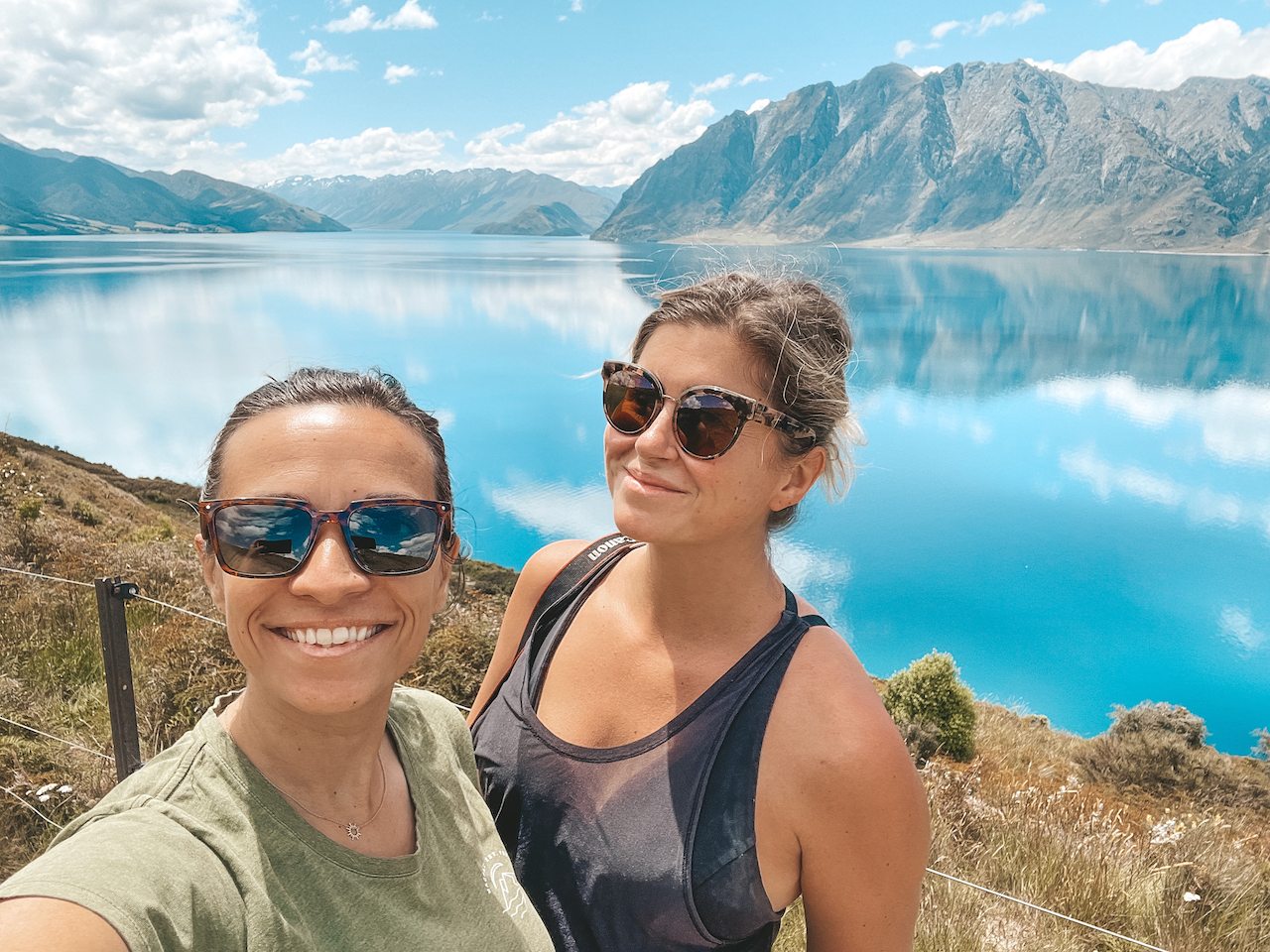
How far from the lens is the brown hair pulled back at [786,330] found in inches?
64.7

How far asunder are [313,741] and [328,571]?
271 mm

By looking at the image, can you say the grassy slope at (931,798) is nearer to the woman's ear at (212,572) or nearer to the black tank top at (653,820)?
the black tank top at (653,820)

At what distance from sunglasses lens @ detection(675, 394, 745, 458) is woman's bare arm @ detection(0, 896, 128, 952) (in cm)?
121

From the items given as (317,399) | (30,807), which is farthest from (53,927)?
(30,807)

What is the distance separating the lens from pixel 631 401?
1776mm

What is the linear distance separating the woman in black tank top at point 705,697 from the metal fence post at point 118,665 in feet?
5.63

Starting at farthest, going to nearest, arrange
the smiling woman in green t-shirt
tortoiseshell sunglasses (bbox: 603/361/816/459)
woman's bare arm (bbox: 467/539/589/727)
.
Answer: woman's bare arm (bbox: 467/539/589/727)
tortoiseshell sunglasses (bbox: 603/361/816/459)
the smiling woman in green t-shirt

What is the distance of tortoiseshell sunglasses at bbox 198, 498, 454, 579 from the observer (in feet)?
3.82

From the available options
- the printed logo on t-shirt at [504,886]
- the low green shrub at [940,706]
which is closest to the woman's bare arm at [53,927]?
the printed logo on t-shirt at [504,886]

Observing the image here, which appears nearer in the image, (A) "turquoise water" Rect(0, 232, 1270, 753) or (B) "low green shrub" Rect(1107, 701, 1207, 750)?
(B) "low green shrub" Rect(1107, 701, 1207, 750)

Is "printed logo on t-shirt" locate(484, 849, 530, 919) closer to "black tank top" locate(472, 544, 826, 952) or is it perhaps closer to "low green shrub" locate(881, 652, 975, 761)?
"black tank top" locate(472, 544, 826, 952)

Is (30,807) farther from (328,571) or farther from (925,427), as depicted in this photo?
(925,427)

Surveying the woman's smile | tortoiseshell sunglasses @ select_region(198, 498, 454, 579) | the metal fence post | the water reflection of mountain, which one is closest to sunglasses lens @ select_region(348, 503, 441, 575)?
tortoiseshell sunglasses @ select_region(198, 498, 454, 579)

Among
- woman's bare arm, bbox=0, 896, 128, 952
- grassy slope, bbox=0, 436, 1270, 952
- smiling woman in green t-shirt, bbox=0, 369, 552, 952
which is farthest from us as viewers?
grassy slope, bbox=0, 436, 1270, 952
